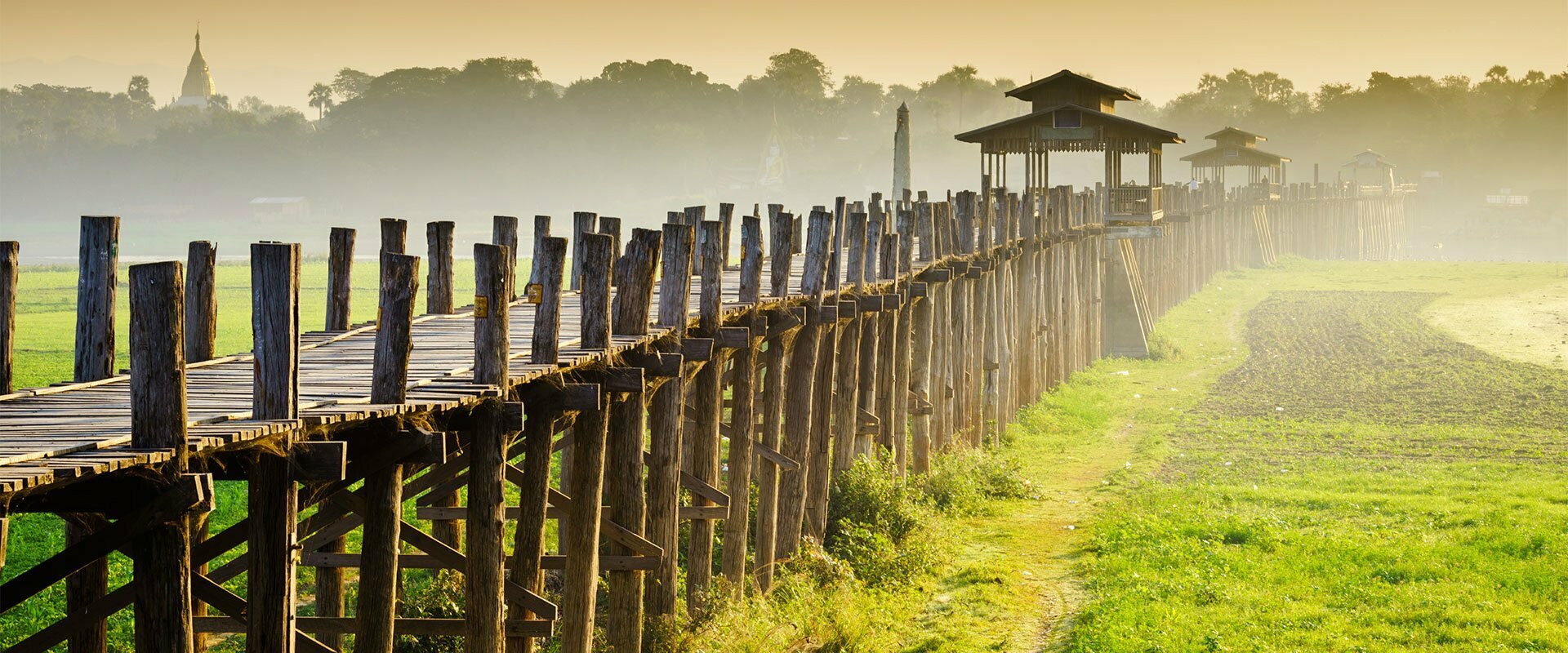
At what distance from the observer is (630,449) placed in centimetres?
880

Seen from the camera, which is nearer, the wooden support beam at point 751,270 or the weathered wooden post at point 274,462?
the weathered wooden post at point 274,462

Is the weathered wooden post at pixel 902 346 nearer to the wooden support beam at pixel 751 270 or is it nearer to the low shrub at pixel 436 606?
the wooden support beam at pixel 751 270

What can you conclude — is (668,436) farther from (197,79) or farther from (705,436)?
(197,79)

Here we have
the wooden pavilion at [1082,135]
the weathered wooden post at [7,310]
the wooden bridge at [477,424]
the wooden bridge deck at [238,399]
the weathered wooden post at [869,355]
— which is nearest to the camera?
the wooden bridge deck at [238,399]

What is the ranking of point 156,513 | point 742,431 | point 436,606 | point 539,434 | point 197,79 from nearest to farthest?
point 156,513
point 539,434
point 436,606
point 742,431
point 197,79

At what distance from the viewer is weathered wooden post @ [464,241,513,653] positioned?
21.2 ft

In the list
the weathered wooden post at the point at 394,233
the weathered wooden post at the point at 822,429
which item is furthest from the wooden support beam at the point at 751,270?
the weathered wooden post at the point at 394,233

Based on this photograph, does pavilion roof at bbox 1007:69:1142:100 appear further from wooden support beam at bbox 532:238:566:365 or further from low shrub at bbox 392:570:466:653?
wooden support beam at bbox 532:238:566:365

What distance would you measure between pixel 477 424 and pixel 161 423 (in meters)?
2.09

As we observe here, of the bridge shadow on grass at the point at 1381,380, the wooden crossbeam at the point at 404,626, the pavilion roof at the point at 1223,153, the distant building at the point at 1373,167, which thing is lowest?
the wooden crossbeam at the point at 404,626

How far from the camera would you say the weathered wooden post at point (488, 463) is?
254 inches

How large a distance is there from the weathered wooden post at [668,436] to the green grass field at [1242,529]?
0.39 metres

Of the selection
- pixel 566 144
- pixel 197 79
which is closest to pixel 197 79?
pixel 197 79

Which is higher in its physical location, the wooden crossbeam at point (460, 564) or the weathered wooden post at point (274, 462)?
the weathered wooden post at point (274, 462)
